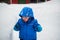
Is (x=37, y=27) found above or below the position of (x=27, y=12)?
below

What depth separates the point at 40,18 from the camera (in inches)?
87.0

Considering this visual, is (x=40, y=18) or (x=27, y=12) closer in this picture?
(x=27, y=12)

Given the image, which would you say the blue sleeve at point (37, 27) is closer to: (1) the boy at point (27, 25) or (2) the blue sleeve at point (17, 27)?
(1) the boy at point (27, 25)

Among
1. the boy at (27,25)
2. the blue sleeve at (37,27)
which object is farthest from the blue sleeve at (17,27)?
the blue sleeve at (37,27)

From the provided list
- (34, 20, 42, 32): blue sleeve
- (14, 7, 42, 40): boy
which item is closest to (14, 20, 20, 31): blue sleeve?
(14, 7, 42, 40): boy

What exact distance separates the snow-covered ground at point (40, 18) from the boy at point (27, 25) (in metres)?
0.05

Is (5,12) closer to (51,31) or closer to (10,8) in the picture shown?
(10,8)

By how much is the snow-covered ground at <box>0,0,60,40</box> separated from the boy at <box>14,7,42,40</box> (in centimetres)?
5

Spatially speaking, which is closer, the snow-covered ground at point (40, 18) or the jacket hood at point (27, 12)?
the jacket hood at point (27, 12)

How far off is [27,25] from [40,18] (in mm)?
123

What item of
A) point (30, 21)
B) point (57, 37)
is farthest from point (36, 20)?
point (57, 37)

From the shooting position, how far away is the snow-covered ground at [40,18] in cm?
221

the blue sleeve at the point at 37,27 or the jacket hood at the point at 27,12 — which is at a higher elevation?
the jacket hood at the point at 27,12

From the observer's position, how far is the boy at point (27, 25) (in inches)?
83.5
